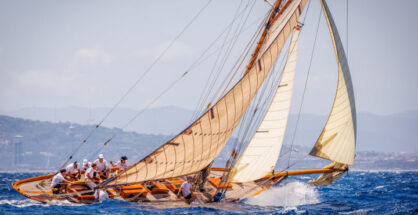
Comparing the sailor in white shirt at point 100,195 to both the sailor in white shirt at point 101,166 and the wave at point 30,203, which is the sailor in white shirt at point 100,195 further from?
the sailor in white shirt at point 101,166

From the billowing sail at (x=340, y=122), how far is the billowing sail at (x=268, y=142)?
8.55 ft

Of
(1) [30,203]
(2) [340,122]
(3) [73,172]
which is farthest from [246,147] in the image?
(1) [30,203]

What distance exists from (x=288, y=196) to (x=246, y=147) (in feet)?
18.3

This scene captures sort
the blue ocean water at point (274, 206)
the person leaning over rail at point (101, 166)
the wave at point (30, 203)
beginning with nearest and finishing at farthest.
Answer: the blue ocean water at point (274, 206), the wave at point (30, 203), the person leaning over rail at point (101, 166)

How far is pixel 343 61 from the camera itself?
2058cm

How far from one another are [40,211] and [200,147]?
7.10 meters

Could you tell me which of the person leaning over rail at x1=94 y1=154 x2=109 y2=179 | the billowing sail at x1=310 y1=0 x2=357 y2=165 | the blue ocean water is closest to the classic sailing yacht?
the billowing sail at x1=310 y1=0 x2=357 y2=165

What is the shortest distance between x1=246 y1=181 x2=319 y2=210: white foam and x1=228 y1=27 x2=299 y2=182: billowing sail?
275 centimetres

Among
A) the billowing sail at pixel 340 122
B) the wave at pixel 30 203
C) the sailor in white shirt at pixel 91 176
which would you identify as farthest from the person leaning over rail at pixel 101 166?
the billowing sail at pixel 340 122

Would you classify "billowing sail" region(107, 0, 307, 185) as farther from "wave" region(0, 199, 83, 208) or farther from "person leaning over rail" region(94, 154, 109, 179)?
"person leaning over rail" region(94, 154, 109, 179)

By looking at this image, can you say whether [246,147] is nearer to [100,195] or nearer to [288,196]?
[288,196]

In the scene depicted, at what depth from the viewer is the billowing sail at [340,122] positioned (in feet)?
67.2

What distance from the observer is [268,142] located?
19.3 m

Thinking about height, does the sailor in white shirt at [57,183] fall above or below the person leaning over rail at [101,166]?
below
